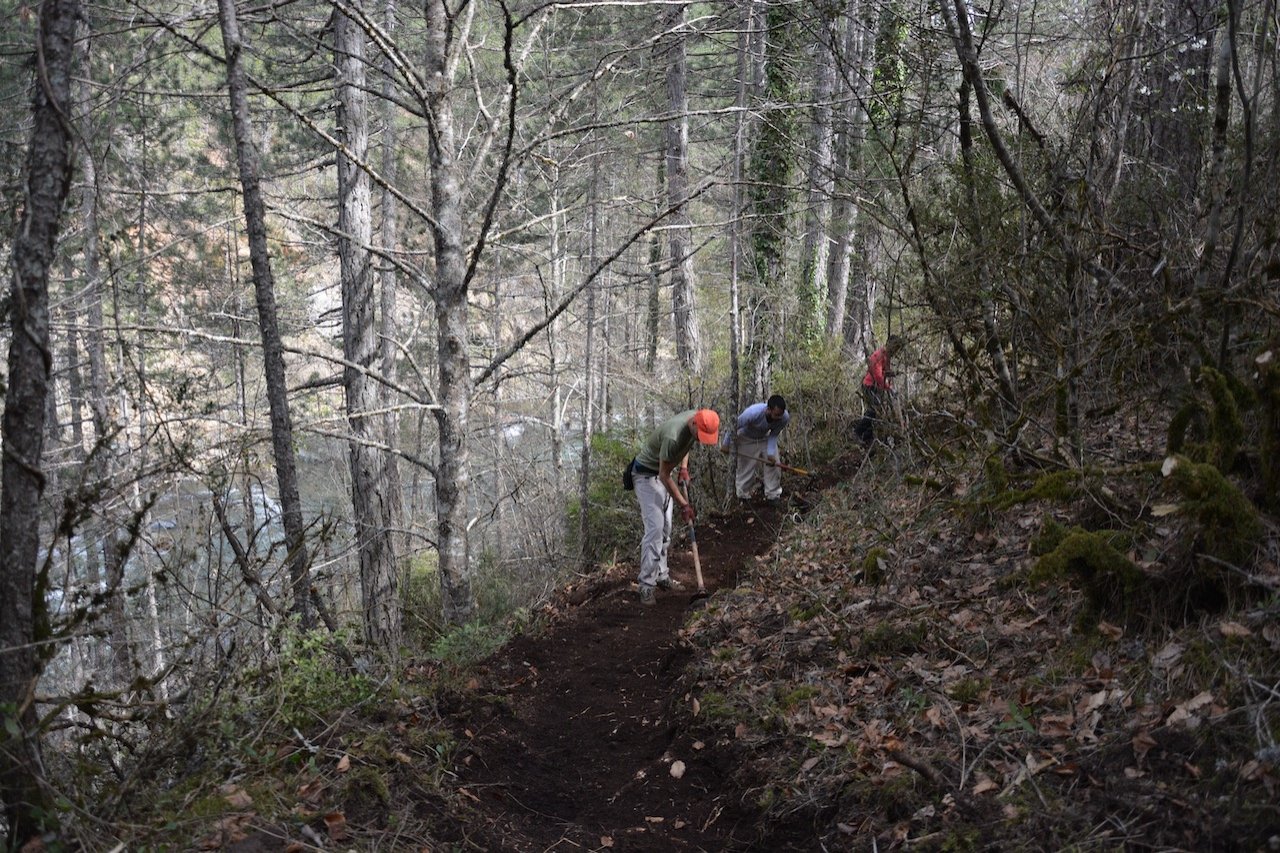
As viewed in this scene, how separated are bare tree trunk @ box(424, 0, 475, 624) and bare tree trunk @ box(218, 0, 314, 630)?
6.97 feet

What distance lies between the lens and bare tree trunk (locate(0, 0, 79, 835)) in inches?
117

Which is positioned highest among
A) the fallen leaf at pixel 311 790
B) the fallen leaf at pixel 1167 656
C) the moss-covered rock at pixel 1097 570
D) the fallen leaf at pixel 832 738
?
the moss-covered rock at pixel 1097 570

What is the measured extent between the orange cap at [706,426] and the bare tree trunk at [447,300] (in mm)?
2333

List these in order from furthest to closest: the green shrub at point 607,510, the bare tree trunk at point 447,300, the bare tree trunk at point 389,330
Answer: the green shrub at point 607,510 < the bare tree trunk at point 389,330 < the bare tree trunk at point 447,300

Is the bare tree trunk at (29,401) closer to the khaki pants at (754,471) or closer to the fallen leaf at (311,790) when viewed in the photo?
the fallen leaf at (311,790)

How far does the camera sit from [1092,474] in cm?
475

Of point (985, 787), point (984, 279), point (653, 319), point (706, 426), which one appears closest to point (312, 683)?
point (985, 787)

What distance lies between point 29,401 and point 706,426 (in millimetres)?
6576

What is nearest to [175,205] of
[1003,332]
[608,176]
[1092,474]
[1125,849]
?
[608,176]

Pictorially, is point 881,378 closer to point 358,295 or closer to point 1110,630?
point 1110,630

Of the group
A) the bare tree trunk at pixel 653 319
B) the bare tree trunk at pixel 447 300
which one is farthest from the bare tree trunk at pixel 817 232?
the bare tree trunk at pixel 447 300

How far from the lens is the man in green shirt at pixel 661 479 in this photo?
9172 millimetres

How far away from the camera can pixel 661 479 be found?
31.0 feet

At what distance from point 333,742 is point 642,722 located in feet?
9.01
